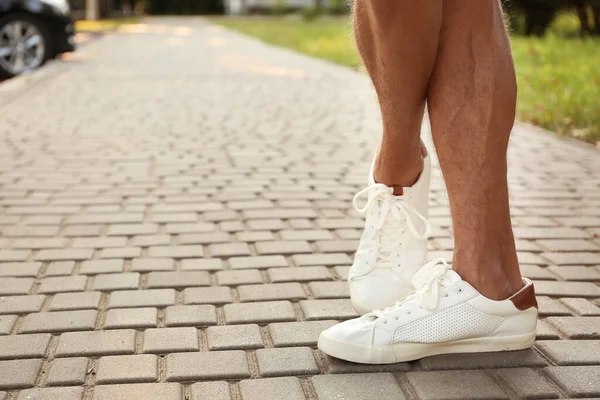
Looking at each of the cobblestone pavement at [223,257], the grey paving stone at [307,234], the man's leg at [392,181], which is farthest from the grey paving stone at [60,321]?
the grey paving stone at [307,234]

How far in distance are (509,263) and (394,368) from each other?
0.37 m

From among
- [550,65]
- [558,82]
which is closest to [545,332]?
[558,82]

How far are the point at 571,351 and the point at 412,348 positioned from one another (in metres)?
0.42

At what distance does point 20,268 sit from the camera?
9.48 ft

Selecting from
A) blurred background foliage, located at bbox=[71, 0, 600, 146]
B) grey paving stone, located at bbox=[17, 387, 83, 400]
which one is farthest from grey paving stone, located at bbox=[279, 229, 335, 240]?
grey paving stone, located at bbox=[17, 387, 83, 400]

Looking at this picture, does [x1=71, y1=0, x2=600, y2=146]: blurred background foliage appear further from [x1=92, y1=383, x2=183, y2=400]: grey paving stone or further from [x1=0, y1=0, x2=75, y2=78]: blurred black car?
[x1=0, y1=0, x2=75, y2=78]: blurred black car

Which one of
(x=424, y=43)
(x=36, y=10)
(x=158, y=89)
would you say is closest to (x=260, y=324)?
(x=424, y=43)

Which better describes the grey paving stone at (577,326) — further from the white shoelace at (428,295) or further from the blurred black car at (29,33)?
the blurred black car at (29,33)

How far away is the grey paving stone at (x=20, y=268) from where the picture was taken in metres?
2.83

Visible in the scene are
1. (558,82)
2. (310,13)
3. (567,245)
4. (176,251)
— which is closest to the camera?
(176,251)

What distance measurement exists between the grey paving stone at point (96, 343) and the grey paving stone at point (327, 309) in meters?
0.49

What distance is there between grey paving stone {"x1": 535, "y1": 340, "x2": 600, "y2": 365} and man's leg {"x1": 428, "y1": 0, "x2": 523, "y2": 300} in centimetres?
20

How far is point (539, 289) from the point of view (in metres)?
2.69

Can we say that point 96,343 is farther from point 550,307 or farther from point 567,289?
point 567,289
